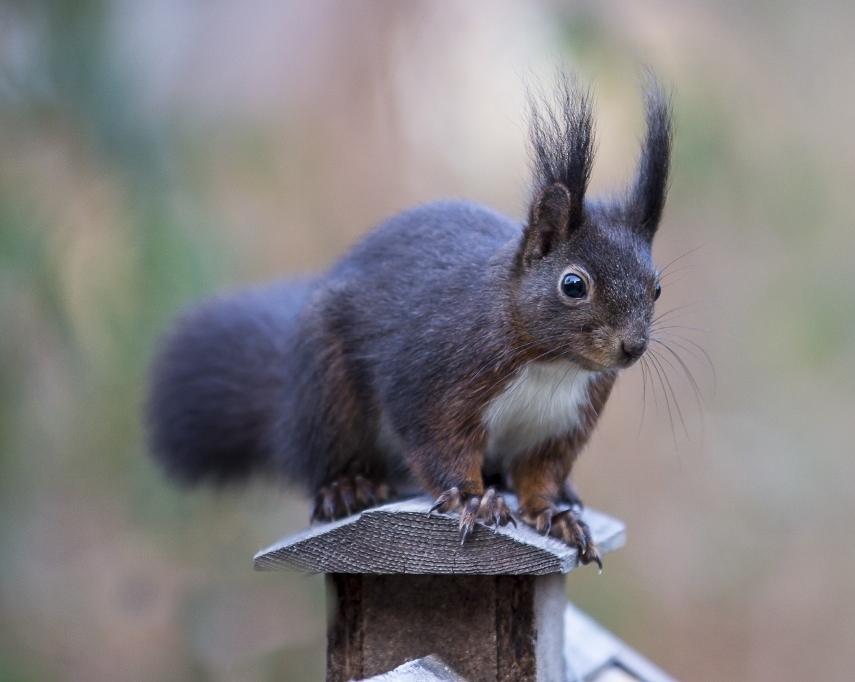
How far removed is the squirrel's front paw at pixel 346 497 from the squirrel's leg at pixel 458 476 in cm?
22

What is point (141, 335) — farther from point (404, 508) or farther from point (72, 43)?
point (404, 508)

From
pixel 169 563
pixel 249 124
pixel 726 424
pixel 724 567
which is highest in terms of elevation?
pixel 249 124

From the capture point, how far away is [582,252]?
203 cm

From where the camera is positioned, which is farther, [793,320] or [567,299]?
[793,320]

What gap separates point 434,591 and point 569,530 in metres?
0.29

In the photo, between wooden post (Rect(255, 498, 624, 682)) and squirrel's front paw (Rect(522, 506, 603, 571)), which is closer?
wooden post (Rect(255, 498, 624, 682))

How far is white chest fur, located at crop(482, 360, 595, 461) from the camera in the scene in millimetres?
2162

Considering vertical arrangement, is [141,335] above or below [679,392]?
above

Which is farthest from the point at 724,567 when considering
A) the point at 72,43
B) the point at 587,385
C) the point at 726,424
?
the point at 72,43

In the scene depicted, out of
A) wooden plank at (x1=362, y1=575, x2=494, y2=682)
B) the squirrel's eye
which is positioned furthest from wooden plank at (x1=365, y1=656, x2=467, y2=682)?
the squirrel's eye

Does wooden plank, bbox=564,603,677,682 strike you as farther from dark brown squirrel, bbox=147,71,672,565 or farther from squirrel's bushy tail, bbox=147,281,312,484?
squirrel's bushy tail, bbox=147,281,312,484

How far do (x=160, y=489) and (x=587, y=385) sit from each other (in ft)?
6.21

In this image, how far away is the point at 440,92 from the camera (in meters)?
4.51

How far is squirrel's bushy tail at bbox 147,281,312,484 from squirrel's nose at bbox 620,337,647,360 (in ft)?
3.96
